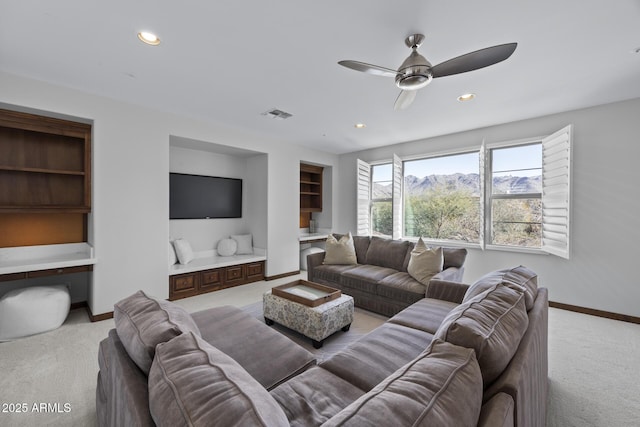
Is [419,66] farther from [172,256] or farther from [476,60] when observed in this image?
[172,256]

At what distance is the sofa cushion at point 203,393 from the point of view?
25.6 inches

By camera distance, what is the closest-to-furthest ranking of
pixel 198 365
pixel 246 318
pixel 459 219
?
1. pixel 198 365
2. pixel 246 318
3. pixel 459 219

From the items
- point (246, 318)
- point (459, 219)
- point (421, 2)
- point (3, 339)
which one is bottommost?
point (3, 339)

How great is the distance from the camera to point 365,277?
3.35m

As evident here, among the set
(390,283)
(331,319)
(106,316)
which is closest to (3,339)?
(106,316)

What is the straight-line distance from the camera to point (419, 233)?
496 centimetres

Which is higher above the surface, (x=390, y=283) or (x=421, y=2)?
(x=421, y=2)

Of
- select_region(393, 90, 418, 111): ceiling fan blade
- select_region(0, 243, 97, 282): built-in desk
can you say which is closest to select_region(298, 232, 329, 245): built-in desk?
select_region(0, 243, 97, 282): built-in desk

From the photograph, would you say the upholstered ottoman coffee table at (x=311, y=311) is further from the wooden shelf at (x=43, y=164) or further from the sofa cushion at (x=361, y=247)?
the wooden shelf at (x=43, y=164)

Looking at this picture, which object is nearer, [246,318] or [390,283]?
[246,318]

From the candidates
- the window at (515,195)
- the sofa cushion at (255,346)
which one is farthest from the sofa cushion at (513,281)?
the window at (515,195)

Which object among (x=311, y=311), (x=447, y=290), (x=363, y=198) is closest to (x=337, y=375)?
(x=311, y=311)

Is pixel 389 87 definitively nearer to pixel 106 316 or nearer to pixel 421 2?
pixel 421 2

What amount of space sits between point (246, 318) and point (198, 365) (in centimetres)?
127
